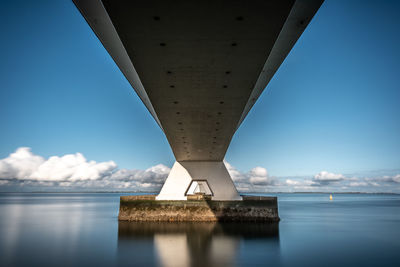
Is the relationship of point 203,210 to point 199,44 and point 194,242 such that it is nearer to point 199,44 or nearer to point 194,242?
point 194,242

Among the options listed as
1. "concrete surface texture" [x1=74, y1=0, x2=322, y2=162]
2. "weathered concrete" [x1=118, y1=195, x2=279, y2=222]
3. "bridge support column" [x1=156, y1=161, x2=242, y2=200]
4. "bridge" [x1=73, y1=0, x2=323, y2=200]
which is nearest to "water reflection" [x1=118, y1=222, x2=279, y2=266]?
"weathered concrete" [x1=118, y1=195, x2=279, y2=222]

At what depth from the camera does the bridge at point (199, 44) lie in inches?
221

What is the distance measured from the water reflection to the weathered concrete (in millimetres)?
711

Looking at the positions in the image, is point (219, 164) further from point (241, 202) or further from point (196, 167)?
point (241, 202)

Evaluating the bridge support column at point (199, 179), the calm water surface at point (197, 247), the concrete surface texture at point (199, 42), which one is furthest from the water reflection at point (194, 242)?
the concrete surface texture at point (199, 42)

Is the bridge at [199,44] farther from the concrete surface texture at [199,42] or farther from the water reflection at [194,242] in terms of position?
the water reflection at [194,242]

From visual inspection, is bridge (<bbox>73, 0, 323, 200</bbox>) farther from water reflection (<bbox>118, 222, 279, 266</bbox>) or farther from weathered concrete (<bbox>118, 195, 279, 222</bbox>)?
weathered concrete (<bbox>118, 195, 279, 222</bbox>)

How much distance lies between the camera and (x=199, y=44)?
6.83m

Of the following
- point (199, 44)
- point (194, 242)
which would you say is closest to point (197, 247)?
point (194, 242)

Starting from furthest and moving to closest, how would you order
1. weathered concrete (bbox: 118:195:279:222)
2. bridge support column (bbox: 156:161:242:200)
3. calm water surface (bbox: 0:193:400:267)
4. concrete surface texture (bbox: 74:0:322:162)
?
bridge support column (bbox: 156:161:242:200) → weathered concrete (bbox: 118:195:279:222) → calm water surface (bbox: 0:193:400:267) → concrete surface texture (bbox: 74:0:322:162)

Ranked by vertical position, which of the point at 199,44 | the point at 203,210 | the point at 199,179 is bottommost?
the point at 203,210

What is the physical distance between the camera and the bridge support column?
2423 cm

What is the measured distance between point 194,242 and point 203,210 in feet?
20.6

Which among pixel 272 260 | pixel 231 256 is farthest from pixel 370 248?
pixel 231 256
